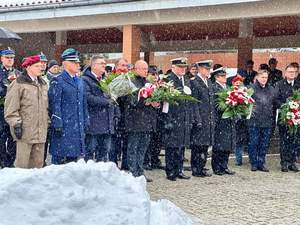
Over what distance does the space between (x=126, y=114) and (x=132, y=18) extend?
7.53 meters

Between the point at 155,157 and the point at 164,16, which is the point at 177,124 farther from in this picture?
the point at 164,16

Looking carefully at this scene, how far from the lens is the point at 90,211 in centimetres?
225

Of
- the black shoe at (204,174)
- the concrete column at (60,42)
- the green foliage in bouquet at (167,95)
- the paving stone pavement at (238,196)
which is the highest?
the concrete column at (60,42)

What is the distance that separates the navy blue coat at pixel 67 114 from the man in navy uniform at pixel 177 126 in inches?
74.2

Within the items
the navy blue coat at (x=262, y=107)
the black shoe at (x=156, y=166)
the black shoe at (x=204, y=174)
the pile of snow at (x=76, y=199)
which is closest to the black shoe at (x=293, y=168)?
the navy blue coat at (x=262, y=107)

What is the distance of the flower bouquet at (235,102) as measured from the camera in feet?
29.4

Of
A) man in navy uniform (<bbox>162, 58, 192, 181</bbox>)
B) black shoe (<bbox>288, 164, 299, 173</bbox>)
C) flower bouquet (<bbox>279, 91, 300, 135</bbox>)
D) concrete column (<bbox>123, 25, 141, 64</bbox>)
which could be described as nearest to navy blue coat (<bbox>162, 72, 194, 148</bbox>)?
man in navy uniform (<bbox>162, 58, 192, 181</bbox>)

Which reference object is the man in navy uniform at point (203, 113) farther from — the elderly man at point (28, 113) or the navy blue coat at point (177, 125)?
the elderly man at point (28, 113)

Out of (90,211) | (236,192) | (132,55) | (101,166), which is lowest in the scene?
(236,192)

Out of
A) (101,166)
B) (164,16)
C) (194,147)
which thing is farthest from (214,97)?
(101,166)

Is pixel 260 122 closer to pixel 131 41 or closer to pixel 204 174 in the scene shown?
pixel 204 174

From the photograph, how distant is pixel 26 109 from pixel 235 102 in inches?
150

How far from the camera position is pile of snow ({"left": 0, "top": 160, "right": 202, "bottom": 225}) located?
2172mm

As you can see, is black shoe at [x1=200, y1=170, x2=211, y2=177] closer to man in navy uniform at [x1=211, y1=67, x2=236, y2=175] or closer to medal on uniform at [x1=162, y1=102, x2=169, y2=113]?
man in navy uniform at [x1=211, y1=67, x2=236, y2=175]
